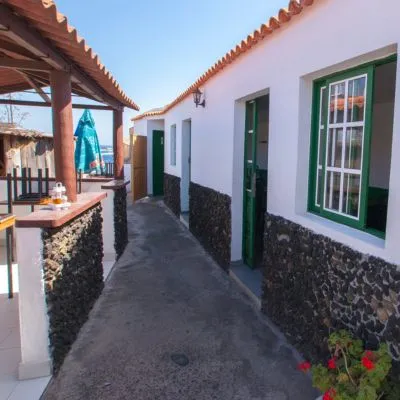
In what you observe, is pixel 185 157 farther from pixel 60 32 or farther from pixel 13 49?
pixel 60 32

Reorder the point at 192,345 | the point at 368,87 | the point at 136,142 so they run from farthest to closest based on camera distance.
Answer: the point at 136,142
the point at 192,345
the point at 368,87

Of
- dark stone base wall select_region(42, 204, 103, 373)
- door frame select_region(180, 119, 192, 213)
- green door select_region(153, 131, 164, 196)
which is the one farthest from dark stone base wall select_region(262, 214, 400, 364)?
green door select_region(153, 131, 164, 196)

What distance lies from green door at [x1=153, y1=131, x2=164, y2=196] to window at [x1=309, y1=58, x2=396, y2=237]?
37.4ft

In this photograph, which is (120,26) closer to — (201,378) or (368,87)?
(368,87)

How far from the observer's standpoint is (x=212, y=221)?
6594 millimetres

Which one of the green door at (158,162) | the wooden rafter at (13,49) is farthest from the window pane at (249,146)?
the green door at (158,162)

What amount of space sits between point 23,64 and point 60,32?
3.05 ft

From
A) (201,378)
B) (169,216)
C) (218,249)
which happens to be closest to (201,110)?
(218,249)

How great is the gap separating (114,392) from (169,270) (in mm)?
3192

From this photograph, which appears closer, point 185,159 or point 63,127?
point 63,127

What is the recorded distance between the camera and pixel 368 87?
2.62 meters

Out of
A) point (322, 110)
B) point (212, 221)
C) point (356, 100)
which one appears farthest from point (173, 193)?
point (356, 100)

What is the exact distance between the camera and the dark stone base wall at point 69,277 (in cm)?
306

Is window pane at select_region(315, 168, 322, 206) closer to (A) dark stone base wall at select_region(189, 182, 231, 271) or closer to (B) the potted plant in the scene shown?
(B) the potted plant
